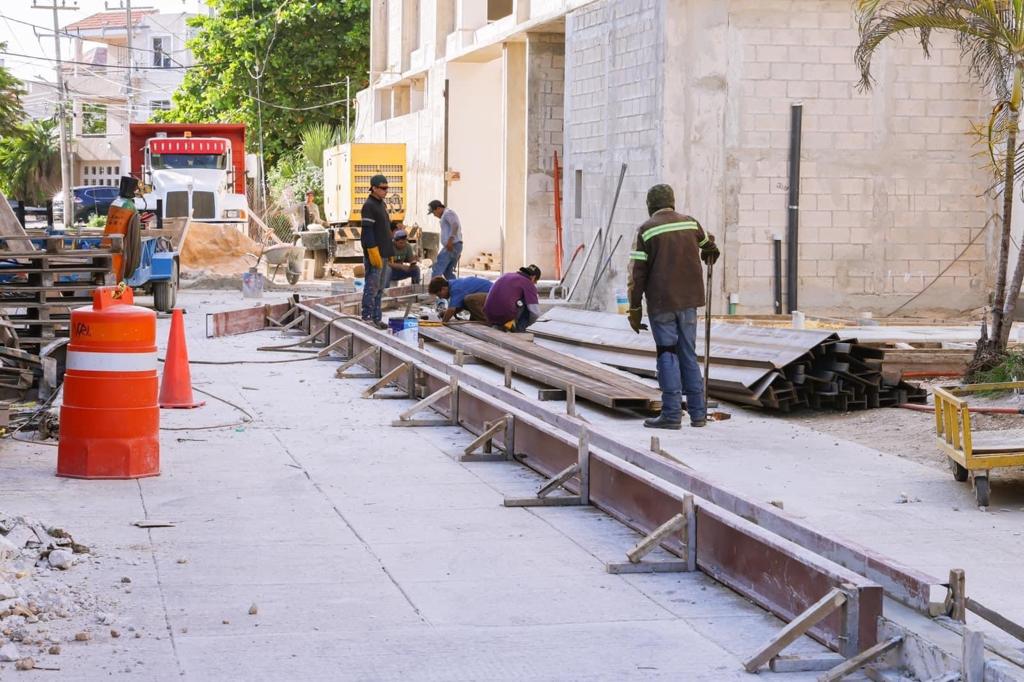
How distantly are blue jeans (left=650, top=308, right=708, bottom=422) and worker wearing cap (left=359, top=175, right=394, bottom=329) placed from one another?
7.21 metres

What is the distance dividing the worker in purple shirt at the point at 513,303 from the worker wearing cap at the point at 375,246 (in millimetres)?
1563

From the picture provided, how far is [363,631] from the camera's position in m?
5.97

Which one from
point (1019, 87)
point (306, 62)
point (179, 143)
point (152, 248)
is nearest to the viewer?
point (1019, 87)

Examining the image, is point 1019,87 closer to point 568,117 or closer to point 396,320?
point 396,320

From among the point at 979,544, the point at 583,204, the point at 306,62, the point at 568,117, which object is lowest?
the point at 979,544

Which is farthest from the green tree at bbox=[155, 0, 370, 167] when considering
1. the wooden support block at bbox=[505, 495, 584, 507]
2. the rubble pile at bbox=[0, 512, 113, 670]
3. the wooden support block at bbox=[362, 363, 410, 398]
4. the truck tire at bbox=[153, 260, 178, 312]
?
the rubble pile at bbox=[0, 512, 113, 670]

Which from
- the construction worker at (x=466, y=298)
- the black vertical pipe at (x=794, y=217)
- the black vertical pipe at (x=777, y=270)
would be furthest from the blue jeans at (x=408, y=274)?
the black vertical pipe at (x=794, y=217)

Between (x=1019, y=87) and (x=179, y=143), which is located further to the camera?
(x=179, y=143)

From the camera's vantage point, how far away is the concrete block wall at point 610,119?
2267 cm

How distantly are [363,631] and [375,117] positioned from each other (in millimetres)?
45850

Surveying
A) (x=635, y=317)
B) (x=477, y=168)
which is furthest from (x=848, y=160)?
(x=477, y=168)

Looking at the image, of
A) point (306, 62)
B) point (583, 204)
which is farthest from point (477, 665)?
point (306, 62)

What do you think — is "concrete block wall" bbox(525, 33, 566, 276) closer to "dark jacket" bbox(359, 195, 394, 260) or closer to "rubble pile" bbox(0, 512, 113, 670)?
"dark jacket" bbox(359, 195, 394, 260)

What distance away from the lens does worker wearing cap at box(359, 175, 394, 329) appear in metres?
18.6
